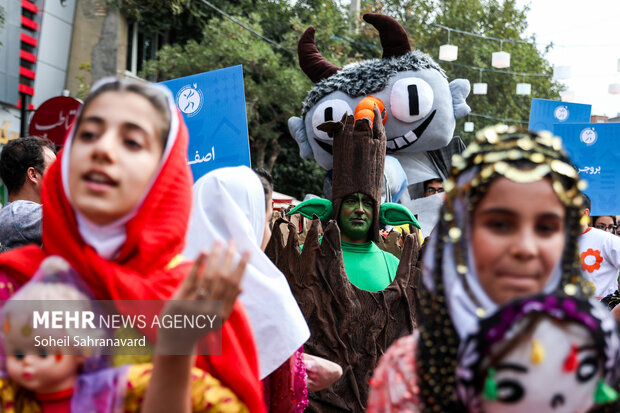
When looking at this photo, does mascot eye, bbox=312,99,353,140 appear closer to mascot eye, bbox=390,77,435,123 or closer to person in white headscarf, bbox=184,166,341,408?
mascot eye, bbox=390,77,435,123

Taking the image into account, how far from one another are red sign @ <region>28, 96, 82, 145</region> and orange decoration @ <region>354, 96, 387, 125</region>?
309cm

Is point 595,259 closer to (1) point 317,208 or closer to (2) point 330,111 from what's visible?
(1) point 317,208

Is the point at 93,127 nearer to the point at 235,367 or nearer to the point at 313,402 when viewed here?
the point at 235,367

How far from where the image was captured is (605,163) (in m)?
6.99

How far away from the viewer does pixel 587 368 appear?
1618mm

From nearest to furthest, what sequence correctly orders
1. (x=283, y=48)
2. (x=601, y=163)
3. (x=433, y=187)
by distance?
(x=601, y=163), (x=433, y=187), (x=283, y=48)

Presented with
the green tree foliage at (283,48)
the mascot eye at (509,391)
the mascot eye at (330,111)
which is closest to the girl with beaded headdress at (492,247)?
the mascot eye at (509,391)

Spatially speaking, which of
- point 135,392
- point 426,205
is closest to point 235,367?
point 135,392

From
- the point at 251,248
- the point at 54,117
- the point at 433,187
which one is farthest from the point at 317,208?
the point at 54,117

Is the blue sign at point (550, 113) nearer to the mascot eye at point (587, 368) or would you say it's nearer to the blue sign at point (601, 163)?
the blue sign at point (601, 163)

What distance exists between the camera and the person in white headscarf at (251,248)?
2.67 metres

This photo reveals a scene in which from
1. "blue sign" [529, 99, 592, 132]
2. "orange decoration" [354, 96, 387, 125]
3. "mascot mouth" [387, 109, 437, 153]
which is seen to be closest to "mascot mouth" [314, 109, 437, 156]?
"mascot mouth" [387, 109, 437, 153]

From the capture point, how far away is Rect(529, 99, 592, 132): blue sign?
29.6 ft

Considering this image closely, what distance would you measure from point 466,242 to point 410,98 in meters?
6.74
